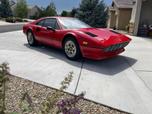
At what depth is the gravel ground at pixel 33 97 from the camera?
3387 millimetres

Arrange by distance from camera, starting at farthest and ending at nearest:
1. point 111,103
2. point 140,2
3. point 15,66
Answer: point 140,2 < point 15,66 < point 111,103

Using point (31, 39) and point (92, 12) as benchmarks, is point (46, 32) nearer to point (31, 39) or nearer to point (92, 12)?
point (31, 39)

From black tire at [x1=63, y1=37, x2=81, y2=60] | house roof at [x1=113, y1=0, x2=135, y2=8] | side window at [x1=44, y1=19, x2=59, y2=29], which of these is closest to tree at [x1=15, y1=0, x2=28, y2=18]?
house roof at [x1=113, y1=0, x2=135, y2=8]

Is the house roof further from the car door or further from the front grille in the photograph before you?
the front grille

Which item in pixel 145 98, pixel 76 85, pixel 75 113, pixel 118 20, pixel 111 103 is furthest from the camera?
pixel 118 20

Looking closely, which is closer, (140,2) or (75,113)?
(75,113)

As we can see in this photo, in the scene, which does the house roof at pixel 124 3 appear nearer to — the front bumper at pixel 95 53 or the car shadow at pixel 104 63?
the car shadow at pixel 104 63

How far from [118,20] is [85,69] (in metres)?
16.9

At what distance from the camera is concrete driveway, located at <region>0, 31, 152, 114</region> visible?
384cm

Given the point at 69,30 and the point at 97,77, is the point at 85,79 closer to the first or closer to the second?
the point at 97,77

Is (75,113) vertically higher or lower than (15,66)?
higher

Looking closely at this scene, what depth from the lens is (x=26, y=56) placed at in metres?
6.44

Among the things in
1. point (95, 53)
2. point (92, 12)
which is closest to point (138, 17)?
point (92, 12)

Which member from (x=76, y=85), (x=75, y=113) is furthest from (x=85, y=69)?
(x=75, y=113)
